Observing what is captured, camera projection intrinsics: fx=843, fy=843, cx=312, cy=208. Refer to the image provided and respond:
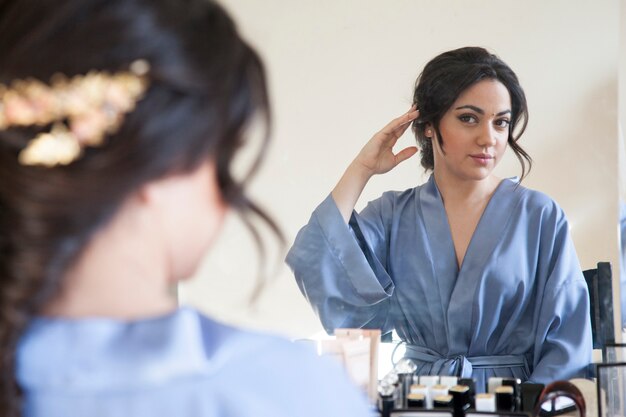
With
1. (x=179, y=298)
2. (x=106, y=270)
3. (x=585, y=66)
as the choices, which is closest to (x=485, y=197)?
(x=585, y=66)

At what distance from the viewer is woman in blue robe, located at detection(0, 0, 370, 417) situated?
0.53 meters

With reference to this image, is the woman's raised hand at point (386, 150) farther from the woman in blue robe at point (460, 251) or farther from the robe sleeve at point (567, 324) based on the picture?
the robe sleeve at point (567, 324)

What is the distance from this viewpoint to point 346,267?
1160 millimetres

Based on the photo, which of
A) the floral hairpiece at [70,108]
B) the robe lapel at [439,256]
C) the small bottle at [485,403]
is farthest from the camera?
the robe lapel at [439,256]

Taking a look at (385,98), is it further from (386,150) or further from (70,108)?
(70,108)

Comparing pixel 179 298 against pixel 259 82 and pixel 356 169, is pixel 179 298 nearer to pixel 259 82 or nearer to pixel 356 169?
pixel 356 169

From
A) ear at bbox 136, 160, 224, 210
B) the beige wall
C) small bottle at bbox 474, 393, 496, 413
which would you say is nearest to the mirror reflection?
the beige wall

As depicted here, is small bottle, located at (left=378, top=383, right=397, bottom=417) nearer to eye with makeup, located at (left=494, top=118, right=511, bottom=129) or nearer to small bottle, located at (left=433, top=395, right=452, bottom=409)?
small bottle, located at (left=433, top=395, right=452, bottom=409)

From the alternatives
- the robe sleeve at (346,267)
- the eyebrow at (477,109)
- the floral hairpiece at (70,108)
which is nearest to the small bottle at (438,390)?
the robe sleeve at (346,267)

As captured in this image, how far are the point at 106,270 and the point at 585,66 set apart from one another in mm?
740

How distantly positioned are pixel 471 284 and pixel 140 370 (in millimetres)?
651

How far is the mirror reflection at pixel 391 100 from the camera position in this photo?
108 centimetres

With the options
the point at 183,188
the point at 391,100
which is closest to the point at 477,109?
the point at 391,100

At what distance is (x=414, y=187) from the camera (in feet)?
3.76
